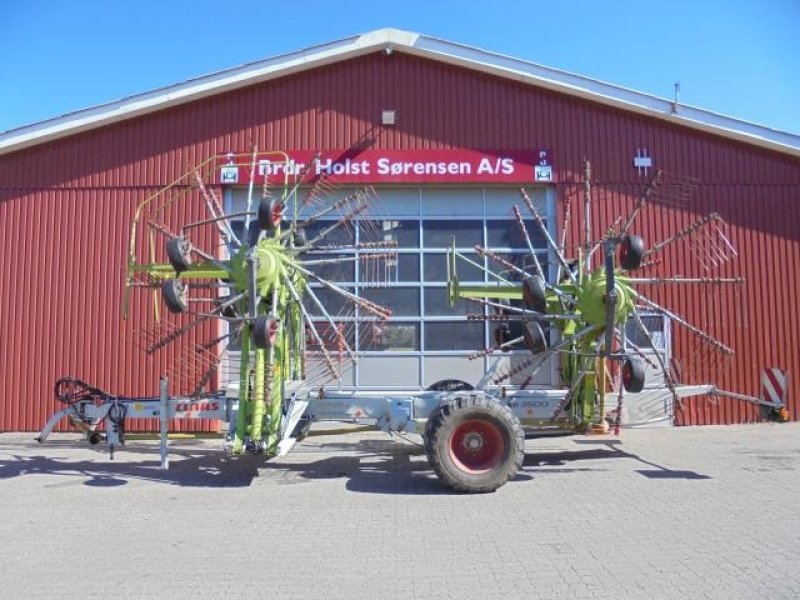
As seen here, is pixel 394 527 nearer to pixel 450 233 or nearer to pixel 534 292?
pixel 534 292

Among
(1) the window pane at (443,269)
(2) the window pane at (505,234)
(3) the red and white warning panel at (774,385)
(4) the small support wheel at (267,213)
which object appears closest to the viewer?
(4) the small support wheel at (267,213)

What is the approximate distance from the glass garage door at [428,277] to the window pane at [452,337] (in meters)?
Answer: 0.02

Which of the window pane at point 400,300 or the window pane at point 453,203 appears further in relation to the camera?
the window pane at point 453,203

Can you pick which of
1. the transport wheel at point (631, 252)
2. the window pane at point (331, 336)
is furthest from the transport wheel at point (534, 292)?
the window pane at point (331, 336)

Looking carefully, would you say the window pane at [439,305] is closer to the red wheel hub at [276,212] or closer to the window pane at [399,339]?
the window pane at [399,339]

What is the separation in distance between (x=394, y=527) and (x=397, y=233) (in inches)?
311

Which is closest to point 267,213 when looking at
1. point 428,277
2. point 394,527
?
point 394,527

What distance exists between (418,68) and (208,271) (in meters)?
7.10

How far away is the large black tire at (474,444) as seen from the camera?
7.46 metres

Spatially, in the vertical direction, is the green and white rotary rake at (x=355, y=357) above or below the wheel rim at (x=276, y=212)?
below

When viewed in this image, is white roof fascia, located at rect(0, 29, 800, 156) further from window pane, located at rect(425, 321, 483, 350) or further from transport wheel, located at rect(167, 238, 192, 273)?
transport wheel, located at rect(167, 238, 192, 273)

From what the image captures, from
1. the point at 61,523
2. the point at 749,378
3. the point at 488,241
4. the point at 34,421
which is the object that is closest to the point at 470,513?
the point at 61,523

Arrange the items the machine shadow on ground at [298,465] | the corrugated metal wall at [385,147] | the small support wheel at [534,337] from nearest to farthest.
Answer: the small support wheel at [534,337], the machine shadow on ground at [298,465], the corrugated metal wall at [385,147]

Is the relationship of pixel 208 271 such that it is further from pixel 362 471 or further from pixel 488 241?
pixel 488 241
